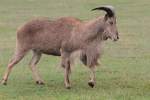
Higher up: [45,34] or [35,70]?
[45,34]

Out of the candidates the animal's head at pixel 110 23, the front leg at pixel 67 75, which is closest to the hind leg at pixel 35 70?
the front leg at pixel 67 75

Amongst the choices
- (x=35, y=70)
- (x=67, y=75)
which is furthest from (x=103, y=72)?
(x=67, y=75)

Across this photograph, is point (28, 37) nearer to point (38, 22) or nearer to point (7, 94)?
point (38, 22)

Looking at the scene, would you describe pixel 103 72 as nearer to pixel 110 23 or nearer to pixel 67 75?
pixel 67 75

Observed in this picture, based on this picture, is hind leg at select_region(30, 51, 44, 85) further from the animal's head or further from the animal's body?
the animal's head

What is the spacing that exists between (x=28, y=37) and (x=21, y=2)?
1102 inches

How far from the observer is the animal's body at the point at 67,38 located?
1377 centimetres

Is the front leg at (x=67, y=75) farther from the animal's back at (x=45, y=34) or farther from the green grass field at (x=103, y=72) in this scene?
the animal's back at (x=45, y=34)

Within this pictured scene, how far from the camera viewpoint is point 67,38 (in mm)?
14000

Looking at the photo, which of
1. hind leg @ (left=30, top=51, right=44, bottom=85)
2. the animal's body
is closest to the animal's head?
the animal's body

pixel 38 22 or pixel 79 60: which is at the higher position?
pixel 38 22

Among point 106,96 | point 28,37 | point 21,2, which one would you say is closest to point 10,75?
point 28,37

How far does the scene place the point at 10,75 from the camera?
15.5 meters

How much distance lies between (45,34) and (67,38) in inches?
27.9
